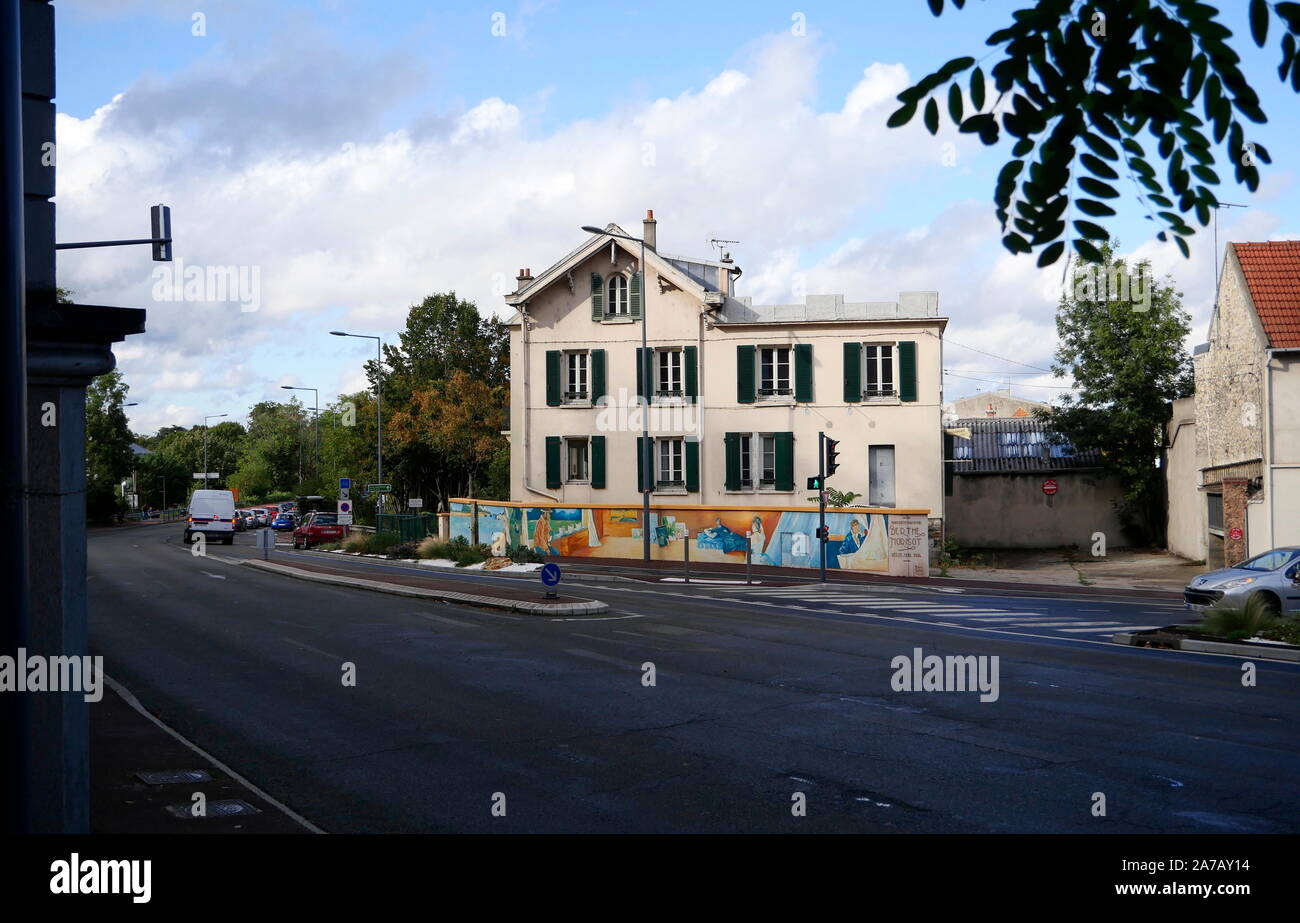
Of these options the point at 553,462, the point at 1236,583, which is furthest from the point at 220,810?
the point at 553,462

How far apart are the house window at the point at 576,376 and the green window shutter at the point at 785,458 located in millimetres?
7331

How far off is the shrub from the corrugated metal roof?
25211 mm

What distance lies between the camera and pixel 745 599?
24828mm

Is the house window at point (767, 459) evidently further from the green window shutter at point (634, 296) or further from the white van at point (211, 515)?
the white van at point (211, 515)

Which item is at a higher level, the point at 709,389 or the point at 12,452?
the point at 709,389

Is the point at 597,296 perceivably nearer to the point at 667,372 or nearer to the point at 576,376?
the point at 576,376

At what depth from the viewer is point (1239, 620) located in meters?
17.2

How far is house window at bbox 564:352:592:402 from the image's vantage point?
40.8m

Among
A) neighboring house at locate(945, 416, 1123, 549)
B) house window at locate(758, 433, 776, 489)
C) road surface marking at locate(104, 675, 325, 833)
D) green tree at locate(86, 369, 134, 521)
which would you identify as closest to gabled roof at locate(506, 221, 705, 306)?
house window at locate(758, 433, 776, 489)

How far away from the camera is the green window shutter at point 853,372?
3797 centimetres

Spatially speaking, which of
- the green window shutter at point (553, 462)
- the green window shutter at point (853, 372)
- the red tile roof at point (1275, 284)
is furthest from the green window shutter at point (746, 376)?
the red tile roof at point (1275, 284)

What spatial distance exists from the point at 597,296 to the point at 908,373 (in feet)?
37.0
